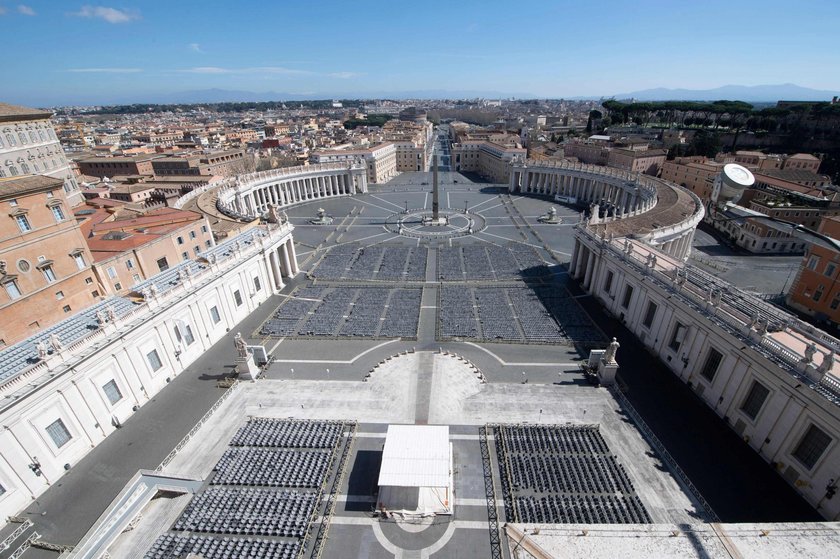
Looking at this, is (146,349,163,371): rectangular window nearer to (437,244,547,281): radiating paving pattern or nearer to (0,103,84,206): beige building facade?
(437,244,547,281): radiating paving pattern

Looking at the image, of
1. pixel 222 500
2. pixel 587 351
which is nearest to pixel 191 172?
pixel 222 500

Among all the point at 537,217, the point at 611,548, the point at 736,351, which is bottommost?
the point at 537,217

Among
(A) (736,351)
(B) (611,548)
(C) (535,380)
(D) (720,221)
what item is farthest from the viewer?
(D) (720,221)

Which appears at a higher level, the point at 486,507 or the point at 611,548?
the point at 611,548

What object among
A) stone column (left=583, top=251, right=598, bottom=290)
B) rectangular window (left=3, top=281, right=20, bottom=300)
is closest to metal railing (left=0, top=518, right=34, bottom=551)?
rectangular window (left=3, top=281, right=20, bottom=300)

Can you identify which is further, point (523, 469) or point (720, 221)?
point (720, 221)

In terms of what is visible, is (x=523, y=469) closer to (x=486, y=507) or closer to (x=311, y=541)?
(x=486, y=507)

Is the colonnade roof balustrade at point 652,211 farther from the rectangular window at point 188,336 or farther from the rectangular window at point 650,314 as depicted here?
the rectangular window at point 188,336
